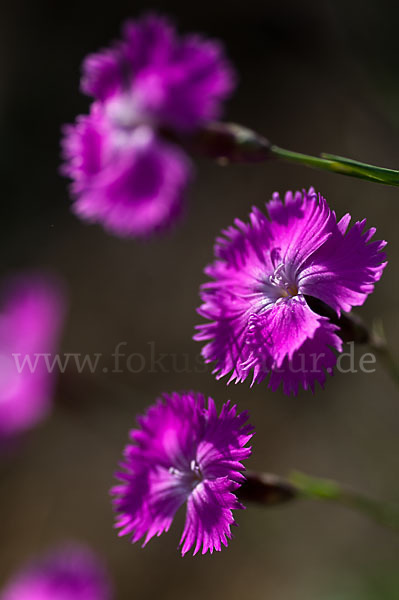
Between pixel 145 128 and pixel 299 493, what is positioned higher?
pixel 145 128

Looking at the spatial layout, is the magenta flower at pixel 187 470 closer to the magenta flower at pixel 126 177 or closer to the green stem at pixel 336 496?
the green stem at pixel 336 496

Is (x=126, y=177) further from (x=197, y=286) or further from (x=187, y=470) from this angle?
(x=197, y=286)

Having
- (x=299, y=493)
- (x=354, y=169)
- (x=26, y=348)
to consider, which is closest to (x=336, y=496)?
(x=299, y=493)

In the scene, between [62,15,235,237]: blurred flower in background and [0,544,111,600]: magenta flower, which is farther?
[0,544,111,600]: magenta flower

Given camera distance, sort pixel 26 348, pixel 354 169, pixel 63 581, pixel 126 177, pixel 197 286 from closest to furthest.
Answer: pixel 354 169 → pixel 126 177 → pixel 63 581 → pixel 26 348 → pixel 197 286

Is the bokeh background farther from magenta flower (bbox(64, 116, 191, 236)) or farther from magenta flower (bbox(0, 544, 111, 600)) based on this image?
magenta flower (bbox(64, 116, 191, 236))

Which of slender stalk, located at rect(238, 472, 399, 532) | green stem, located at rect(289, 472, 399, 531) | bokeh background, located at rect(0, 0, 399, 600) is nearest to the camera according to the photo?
slender stalk, located at rect(238, 472, 399, 532)

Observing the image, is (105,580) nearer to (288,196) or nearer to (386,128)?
(288,196)

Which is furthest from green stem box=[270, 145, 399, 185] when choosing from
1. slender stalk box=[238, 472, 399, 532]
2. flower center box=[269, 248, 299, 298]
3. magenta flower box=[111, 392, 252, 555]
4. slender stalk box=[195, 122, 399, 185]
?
slender stalk box=[238, 472, 399, 532]
